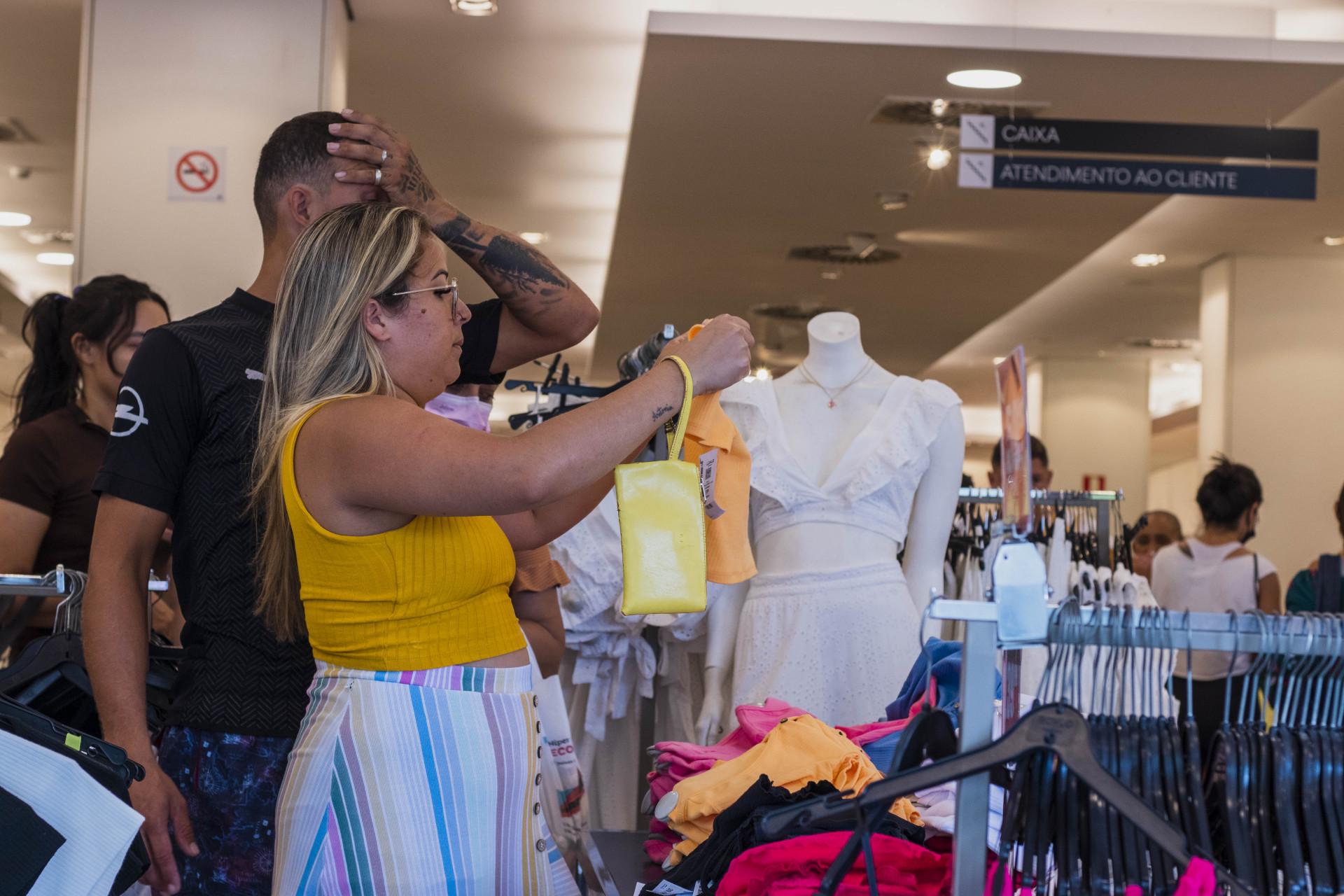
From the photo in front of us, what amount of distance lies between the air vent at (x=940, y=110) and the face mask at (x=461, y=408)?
11.6ft


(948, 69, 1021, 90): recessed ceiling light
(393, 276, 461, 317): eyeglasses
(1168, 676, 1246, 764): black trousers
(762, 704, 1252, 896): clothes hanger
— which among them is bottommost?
(1168, 676, 1246, 764): black trousers

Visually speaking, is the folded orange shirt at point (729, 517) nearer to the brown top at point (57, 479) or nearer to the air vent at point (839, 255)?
the brown top at point (57, 479)

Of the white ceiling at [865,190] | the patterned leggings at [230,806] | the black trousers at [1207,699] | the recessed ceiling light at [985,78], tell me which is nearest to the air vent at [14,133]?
the white ceiling at [865,190]

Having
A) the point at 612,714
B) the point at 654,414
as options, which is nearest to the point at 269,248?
the point at 654,414

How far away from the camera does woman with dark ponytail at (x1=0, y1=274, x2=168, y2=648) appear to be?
275cm

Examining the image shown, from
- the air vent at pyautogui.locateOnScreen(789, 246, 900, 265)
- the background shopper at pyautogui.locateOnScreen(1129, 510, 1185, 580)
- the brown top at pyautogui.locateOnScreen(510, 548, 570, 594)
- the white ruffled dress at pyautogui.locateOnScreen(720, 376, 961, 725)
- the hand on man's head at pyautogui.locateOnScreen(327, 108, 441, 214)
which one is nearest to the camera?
the hand on man's head at pyautogui.locateOnScreen(327, 108, 441, 214)

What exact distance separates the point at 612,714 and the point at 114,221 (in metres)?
2.74

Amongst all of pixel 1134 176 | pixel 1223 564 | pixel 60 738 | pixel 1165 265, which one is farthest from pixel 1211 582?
pixel 1165 265

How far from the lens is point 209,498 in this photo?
179cm

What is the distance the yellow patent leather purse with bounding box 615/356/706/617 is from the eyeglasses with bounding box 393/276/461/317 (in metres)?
0.35

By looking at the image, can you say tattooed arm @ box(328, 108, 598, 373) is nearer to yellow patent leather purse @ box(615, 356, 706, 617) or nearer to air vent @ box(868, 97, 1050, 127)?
yellow patent leather purse @ box(615, 356, 706, 617)

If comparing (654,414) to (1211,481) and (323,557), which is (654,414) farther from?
(1211,481)

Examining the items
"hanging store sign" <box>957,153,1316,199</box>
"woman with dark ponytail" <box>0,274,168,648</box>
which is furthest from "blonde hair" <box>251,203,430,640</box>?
"hanging store sign" <box>957,153,1316,199</box>

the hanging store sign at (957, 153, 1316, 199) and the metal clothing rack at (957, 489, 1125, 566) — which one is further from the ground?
the hanging store sign at (957, 153, 1316, 199)
